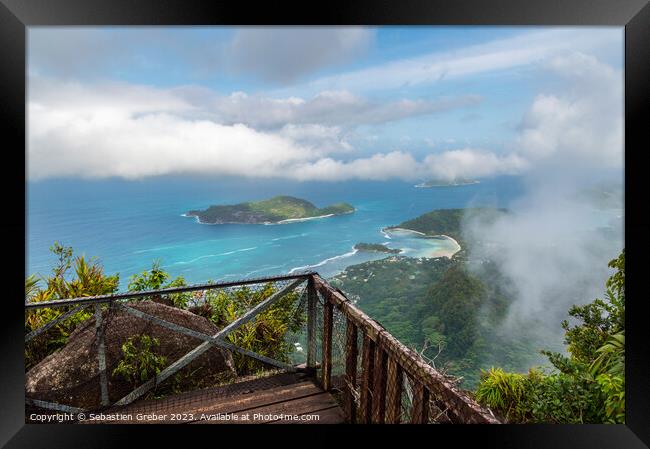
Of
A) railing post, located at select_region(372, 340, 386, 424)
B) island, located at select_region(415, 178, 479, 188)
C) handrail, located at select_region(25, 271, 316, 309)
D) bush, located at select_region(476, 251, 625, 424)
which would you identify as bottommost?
bush, located at select_region(476, 251, 625, 424)

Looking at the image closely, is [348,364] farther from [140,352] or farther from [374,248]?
[374,248]

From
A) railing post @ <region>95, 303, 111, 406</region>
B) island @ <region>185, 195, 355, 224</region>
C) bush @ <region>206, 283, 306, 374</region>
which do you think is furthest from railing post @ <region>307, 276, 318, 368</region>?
island @ <region>185, 195, 355, 224</region>

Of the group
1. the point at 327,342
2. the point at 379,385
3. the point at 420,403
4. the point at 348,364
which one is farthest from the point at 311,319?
the point at 420,403

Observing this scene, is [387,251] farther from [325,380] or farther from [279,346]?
[325,380]

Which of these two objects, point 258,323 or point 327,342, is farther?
point 258,323

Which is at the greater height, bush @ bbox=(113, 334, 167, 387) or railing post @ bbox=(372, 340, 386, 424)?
railing post @ bbox=(372, 340, 386, 424)

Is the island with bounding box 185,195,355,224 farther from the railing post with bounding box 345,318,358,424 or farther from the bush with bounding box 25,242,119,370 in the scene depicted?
the railing post with bounding box 345,318,358,424

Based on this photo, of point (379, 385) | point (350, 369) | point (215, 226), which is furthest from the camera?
point (215, 226)
